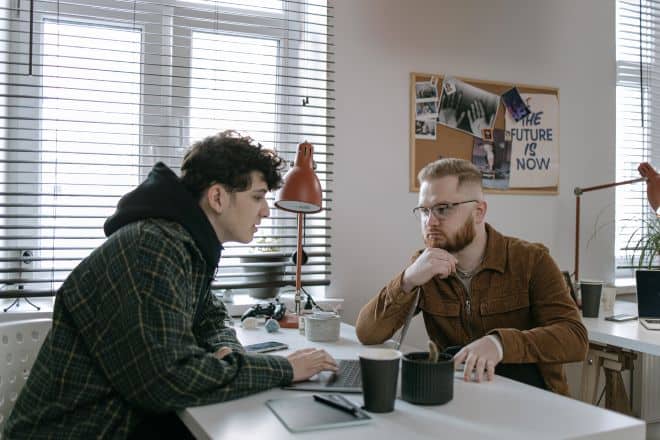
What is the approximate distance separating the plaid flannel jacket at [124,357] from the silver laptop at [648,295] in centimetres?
180

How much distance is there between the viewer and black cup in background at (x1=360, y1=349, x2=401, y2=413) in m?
1.08

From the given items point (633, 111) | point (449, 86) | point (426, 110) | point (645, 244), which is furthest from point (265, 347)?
point (633, 111)

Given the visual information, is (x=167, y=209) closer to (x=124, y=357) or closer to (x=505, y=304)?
(x=124, y=357)

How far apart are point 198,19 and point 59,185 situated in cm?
88

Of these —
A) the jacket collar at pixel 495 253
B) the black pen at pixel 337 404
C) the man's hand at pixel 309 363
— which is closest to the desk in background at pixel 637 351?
the jacket collar at pixel 495 253

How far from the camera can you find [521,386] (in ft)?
4.27

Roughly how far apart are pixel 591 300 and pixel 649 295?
8.8 inches

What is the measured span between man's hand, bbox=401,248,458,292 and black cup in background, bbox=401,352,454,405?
1.59 ft

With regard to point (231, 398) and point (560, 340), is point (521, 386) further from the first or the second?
point (231, 398)

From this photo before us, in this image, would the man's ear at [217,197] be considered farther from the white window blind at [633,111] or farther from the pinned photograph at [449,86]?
the white window blind at [633,111]

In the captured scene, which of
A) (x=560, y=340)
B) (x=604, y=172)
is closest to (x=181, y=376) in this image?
(x=560, y=340)

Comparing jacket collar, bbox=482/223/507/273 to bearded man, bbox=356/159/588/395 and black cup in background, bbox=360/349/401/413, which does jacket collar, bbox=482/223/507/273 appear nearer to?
bearded man, bbox=356/159/588/395

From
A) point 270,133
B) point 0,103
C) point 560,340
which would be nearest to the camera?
point 560,340

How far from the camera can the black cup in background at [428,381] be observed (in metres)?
1.14
